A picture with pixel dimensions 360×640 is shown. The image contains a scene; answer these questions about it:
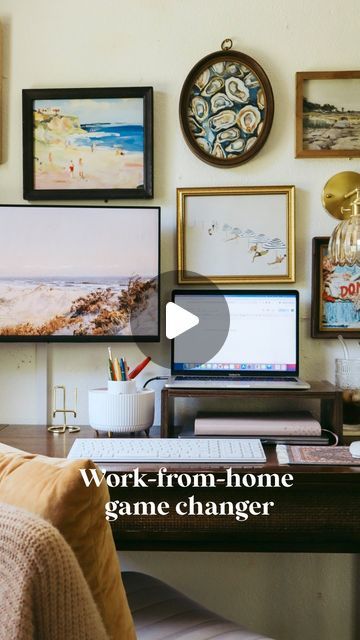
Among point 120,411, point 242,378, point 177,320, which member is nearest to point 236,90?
point 177,320

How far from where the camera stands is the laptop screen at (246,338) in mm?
1627

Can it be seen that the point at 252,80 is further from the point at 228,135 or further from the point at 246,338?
the point at 246,338

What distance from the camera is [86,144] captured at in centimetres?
173

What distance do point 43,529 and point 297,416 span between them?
1.05 metres

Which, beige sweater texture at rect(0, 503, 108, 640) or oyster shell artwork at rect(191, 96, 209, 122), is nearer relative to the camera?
beige sweater texture at rect(0, 503, 108, 640)

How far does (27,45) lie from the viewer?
177cm

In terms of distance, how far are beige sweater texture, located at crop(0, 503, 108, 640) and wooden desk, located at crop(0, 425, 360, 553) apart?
564 millimetres

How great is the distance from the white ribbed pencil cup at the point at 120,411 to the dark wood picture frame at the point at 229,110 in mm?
747

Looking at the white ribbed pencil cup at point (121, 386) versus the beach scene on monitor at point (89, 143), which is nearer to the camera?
the white ribbed pencil cup at point (121, 386)

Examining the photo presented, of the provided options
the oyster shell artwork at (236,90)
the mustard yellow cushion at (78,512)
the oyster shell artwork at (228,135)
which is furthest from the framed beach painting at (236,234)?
the mustard yellow cushion at (78,512)

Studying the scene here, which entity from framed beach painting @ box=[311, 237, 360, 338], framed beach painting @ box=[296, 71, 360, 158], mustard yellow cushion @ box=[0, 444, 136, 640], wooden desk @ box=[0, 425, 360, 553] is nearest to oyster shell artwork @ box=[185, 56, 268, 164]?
framed beach painting @ box=[296, 71, 360, 158]

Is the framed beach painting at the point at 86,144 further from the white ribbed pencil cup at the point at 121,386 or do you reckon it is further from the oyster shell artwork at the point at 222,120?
the white ribbed pencil cup at the point at 121,386

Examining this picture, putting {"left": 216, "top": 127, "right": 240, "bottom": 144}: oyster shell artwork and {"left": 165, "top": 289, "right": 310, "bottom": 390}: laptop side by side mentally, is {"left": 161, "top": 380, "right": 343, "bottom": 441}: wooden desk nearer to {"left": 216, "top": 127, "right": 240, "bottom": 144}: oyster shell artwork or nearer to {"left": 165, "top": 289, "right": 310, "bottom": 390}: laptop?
{"left": 165, "top": 289, "right": 310, "bottom": 390}: laptop

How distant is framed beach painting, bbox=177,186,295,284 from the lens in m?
1.71
